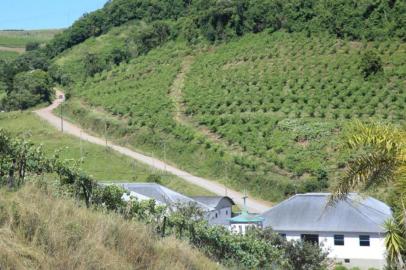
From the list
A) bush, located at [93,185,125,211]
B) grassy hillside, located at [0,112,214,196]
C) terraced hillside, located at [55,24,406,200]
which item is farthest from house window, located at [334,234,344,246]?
bush, located at [93,185,125,211]

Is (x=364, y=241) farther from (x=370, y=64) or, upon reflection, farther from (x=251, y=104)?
(x=370, y=64)

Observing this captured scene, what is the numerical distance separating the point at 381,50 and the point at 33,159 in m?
52.4

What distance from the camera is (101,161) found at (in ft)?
154

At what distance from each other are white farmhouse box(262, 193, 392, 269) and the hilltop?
701 centimetres

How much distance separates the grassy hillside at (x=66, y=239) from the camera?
6637mm

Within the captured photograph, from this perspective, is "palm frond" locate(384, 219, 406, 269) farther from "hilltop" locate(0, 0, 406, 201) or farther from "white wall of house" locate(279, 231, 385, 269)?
"hilltop" locate(0, 0, 406, 201)

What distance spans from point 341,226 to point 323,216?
1002 mm

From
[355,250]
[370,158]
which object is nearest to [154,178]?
[355,250]

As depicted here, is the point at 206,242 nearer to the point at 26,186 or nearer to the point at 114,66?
the point at 26,186

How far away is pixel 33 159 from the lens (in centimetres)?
1030

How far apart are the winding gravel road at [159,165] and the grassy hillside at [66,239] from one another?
2910cm

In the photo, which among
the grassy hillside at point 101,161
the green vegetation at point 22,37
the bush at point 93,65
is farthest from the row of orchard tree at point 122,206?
the green vegetation at point 22,37

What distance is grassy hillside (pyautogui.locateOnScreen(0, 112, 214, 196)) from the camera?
42.5m

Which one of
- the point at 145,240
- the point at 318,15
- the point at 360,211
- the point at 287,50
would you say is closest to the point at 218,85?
the point at 287,50
